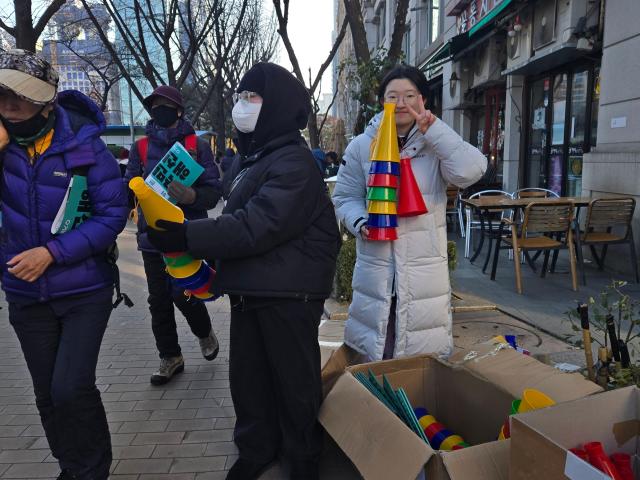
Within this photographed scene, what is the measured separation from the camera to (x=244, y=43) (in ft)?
68.4

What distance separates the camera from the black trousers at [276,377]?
2439mm

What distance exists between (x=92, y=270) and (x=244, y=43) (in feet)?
65.1

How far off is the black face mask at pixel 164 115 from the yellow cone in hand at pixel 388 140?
65.4 inches

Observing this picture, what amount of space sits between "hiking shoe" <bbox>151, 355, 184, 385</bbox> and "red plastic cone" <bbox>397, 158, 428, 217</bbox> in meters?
2.17

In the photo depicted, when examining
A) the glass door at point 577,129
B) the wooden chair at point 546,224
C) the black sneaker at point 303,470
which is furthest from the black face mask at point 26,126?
the glass door at point 577,129

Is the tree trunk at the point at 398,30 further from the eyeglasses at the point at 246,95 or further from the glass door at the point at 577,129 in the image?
the eyeglasses at the point at 246,95

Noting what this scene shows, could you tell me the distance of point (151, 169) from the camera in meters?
3.64

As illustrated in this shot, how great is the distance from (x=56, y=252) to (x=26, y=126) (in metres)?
0.54

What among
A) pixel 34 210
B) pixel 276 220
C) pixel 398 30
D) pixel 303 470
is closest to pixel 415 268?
pixel 276 220

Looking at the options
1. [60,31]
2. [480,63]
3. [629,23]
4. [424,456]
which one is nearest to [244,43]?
[60,31]

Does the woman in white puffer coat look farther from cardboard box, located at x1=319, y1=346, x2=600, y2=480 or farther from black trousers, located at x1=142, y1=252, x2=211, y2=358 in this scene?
black trousers, located at x1=142, y1=252, x2=211, y2=358

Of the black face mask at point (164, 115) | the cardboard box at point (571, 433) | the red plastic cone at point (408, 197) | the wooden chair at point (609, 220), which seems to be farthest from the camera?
the wooden chair at point (609, 220)

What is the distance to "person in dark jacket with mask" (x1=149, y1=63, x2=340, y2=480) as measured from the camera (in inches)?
86.2

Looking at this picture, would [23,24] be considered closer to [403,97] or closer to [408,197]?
[403,97]
